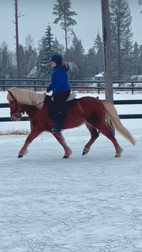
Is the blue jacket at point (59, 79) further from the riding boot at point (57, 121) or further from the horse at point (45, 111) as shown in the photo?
the riding boot at point (57, 121)

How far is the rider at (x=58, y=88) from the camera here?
26.2 feet

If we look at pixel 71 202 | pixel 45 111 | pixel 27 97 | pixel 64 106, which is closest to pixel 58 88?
pixel 64 106

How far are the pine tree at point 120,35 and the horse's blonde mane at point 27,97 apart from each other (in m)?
43.4

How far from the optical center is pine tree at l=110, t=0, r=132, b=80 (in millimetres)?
52156

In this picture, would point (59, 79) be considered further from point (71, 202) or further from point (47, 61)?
point (47, 61)

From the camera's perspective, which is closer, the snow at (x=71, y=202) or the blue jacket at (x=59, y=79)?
the snow at (x=71, y=202)

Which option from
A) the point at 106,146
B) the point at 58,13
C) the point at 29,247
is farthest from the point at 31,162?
the point at 58,13

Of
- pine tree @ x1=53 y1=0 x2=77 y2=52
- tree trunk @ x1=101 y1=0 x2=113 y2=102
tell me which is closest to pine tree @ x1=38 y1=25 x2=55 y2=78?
pine tree @ x1=53 y1=0 x2=77 y2=52

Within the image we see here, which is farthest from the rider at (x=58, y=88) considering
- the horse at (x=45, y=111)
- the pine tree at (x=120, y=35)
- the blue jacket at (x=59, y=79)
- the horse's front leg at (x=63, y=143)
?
the pine tree at (x=120, y=35)

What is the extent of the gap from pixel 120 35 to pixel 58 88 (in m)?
49.8

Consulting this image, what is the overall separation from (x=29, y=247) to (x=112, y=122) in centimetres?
492

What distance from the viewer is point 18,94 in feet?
26.7

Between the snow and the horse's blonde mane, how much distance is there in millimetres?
1043

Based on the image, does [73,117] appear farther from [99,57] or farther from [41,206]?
[99,57]
